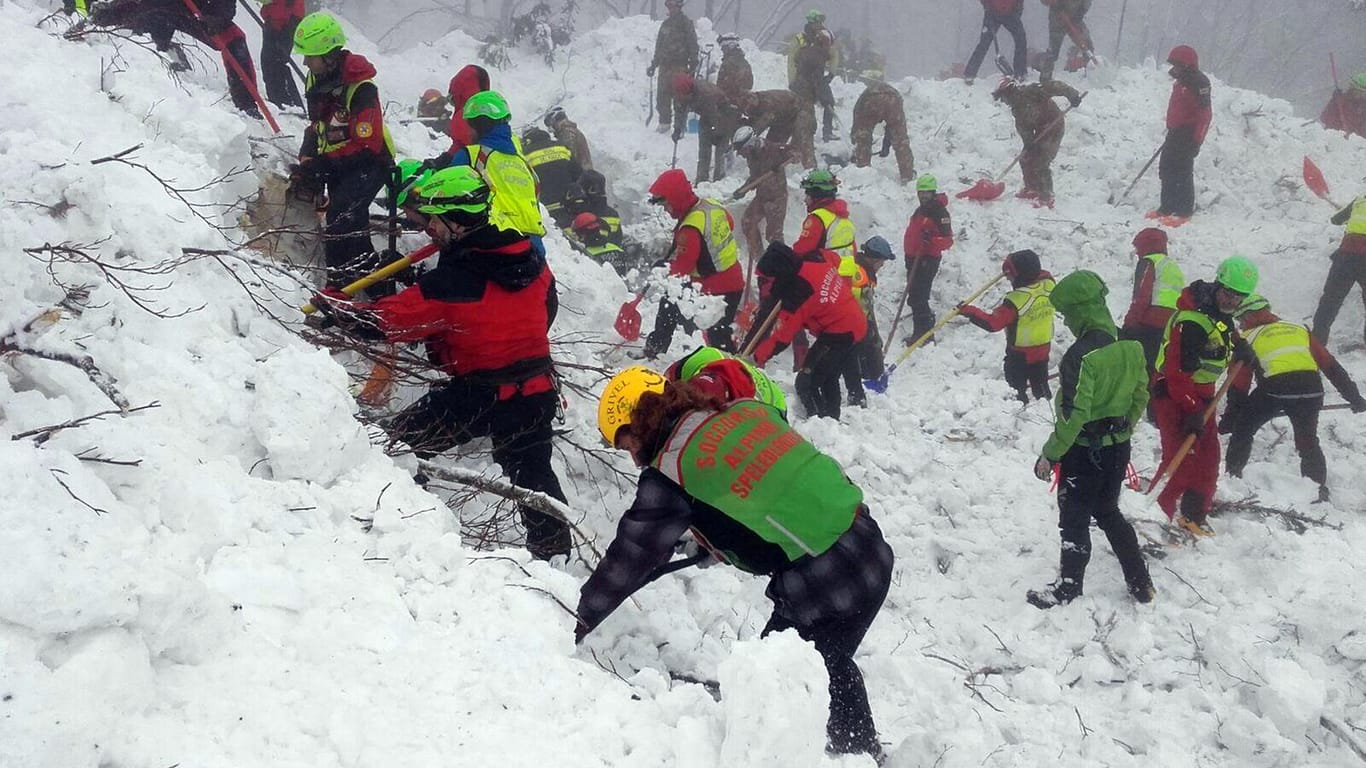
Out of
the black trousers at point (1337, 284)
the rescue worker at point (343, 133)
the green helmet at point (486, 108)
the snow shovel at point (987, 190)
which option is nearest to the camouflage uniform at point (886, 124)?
the snow shovel at point (987, 190)

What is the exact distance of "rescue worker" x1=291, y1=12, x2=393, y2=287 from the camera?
15.1ft

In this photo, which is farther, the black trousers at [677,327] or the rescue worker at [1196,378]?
the black trousers at [677,327]

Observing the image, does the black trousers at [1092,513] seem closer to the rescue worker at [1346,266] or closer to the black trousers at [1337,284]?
the rescue worker at [1346,266]

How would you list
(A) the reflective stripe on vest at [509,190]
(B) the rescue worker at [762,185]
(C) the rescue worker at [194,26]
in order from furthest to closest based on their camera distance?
(B) the rescue worker at [762,185], (C) the rescue worker at [194,26], (A) the reflective stripe on vest at [509,190]

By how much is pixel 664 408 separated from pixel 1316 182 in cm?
1133

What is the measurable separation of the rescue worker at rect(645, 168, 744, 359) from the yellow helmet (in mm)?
3466

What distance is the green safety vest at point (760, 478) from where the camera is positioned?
8.54 ft

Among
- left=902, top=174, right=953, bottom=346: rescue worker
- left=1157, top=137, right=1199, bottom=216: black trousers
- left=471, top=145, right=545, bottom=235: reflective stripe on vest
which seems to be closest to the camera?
left=471, top=145, right=545, bottom=235: reflective stripe on vest

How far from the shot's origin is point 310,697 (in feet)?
6.32

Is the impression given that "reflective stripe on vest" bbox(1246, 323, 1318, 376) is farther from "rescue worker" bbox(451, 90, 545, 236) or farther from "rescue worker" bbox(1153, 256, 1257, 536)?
"rescue worker" bbox(451, 90, 545, 236)

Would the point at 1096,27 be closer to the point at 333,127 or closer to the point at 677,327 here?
the point at 677,327

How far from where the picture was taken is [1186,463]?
17.9 feet

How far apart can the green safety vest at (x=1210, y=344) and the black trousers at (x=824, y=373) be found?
91.9 inches

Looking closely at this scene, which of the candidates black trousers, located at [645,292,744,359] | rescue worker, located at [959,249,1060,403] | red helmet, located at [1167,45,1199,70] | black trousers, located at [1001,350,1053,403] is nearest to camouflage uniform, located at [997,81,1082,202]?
red helmet, located at [1167,45,1199,70]
